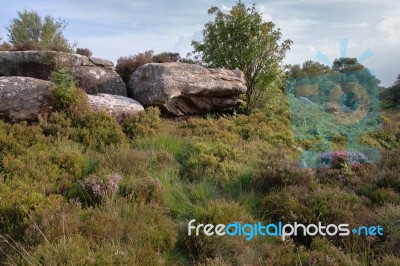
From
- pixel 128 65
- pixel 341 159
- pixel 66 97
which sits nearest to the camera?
pixel 341 159

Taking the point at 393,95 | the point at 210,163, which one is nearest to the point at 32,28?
the point at 210,163

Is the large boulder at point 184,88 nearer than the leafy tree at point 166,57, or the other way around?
the large boulder at point 184,88

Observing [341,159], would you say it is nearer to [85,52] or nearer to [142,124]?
[142,124]

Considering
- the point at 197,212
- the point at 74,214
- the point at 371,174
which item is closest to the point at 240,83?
the point at 371,174

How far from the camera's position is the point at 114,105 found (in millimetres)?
8344

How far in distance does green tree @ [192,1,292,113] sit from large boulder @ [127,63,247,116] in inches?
30.5

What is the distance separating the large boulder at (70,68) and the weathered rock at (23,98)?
1.17m

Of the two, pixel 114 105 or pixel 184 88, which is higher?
pixel 184 88

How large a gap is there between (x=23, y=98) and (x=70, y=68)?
1.90m

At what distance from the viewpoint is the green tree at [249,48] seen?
1138 cm

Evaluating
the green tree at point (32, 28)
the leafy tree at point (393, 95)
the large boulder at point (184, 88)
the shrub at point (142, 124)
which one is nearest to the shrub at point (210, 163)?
the shrub at point (142, 124)

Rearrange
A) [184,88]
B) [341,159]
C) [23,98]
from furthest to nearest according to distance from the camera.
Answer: [184,88] < [23,98] < [341,159]

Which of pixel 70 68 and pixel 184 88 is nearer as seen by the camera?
pixel 70 68

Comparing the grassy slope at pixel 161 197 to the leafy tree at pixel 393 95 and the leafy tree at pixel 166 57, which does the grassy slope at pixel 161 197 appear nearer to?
the leafy tree at pixel 166 57
